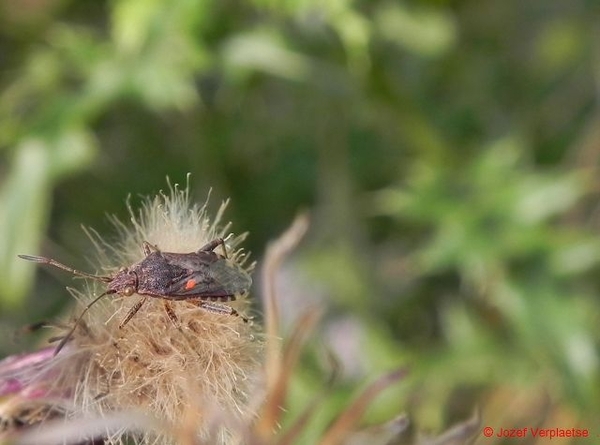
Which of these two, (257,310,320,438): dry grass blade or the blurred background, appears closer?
(257,310,320,438): dry grass blade

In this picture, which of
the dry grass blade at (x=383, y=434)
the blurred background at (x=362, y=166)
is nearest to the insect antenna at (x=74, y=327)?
the dry grass blade at (x=383, y=434)

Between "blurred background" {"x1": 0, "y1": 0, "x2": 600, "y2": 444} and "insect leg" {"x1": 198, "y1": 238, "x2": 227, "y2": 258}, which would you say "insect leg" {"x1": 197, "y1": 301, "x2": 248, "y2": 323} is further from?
"blurred background" {"x1": 0, "y1": 0, "x2": 600, "y2": 444}

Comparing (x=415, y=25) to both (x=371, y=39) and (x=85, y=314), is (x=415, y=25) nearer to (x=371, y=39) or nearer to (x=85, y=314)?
(x=371, y=39)

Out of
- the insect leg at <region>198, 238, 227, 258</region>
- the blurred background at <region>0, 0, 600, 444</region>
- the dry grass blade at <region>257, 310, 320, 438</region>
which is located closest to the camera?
the dry grass blade at <region>257, 310, 320, 438</region>

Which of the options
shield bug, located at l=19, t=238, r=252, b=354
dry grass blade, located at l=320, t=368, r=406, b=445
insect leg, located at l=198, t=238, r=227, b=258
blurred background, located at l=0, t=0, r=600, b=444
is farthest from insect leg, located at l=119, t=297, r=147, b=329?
blurred background, located at l=0, t=0, r=600, b=444

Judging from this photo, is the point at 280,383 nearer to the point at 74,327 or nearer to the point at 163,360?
the point at 163,360

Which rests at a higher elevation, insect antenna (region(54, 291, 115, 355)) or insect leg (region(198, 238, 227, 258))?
insect leg (region(198, 238, 227, 258))

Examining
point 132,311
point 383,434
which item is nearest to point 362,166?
point 383,434

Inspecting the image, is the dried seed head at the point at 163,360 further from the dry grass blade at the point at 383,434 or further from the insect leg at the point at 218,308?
the dry grass blade at the point at 383,434
